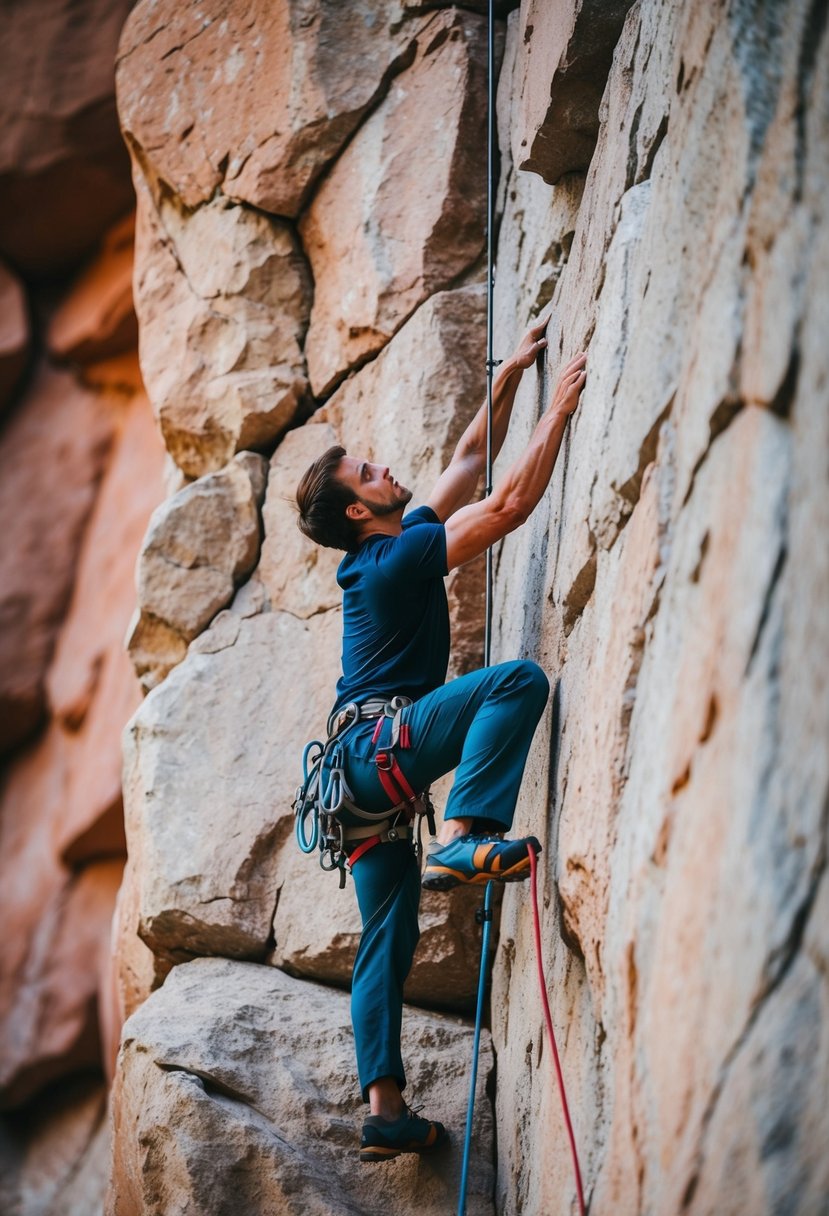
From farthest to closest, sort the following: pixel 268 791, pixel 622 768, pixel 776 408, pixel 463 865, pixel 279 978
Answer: pixel 268 791, pixel 279 978, pixel 463 865, pixel 622 768, pixel 776 408

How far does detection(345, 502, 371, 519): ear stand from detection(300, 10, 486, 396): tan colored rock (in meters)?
1.48

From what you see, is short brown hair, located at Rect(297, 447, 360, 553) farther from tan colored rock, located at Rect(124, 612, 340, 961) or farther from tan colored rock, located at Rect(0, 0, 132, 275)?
tan colored rock, located at Rect(0, 0, 132, 275)

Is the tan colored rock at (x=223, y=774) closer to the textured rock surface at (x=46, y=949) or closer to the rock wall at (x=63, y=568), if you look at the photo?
the rock wall at (x=63, y=568)

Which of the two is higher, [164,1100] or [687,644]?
[687,644]

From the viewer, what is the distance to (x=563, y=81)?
13.7 feet

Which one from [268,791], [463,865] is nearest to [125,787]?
[268,791]

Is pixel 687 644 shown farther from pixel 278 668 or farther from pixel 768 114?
pixel 278 668

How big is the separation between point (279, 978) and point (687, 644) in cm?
300

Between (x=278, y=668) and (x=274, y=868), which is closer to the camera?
(x=274, y=868)

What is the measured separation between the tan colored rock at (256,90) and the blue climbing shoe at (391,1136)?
4.10m

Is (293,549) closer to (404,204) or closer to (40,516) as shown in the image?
(404,204)

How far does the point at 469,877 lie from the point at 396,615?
3.24 ft

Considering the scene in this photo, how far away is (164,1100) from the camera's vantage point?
4125 millimetres

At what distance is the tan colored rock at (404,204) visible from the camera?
5480 millimetres
